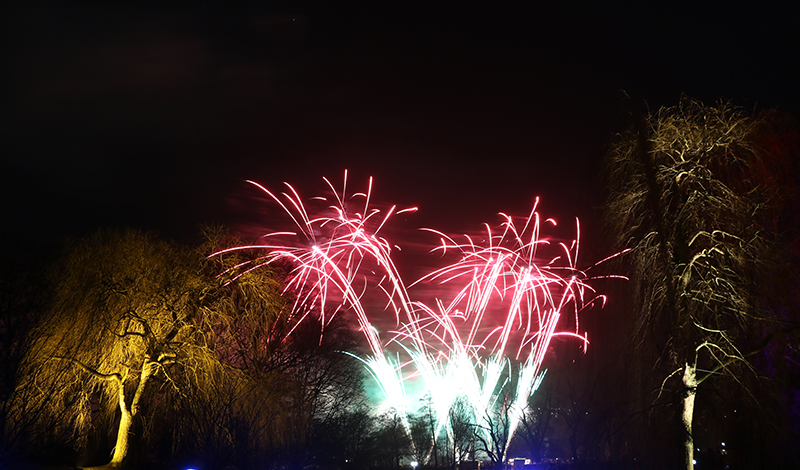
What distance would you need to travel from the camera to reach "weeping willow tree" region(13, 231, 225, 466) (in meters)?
15.9

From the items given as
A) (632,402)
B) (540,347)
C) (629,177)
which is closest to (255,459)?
(540,347)

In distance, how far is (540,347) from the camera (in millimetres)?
16984

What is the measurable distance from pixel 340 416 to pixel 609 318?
718 inches

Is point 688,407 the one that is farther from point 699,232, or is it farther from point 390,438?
point 390,438

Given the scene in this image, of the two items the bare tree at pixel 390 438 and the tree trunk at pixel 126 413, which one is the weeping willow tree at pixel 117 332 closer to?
the tree trunk at pixel 126 413

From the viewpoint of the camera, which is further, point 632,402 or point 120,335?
point 120,335

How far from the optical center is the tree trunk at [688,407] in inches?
510

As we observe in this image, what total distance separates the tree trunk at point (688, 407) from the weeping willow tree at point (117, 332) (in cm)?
1277

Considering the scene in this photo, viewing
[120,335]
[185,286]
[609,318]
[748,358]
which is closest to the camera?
[748,358]

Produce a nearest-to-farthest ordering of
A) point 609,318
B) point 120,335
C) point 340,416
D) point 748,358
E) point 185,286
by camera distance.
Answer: point 748,358, point 609,318, point 120,335, point 185,286, point 340,416

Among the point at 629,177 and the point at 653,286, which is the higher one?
the point at 629,177

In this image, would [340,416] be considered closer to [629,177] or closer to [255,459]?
[255,459]

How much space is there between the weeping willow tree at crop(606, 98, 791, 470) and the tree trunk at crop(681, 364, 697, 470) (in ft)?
0.07

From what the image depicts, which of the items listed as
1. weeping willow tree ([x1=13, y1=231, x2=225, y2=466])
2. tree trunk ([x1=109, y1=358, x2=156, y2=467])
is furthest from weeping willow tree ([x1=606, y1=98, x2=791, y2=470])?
tree trunk ([x1=109, y1=358, x2=156, y2=467])
